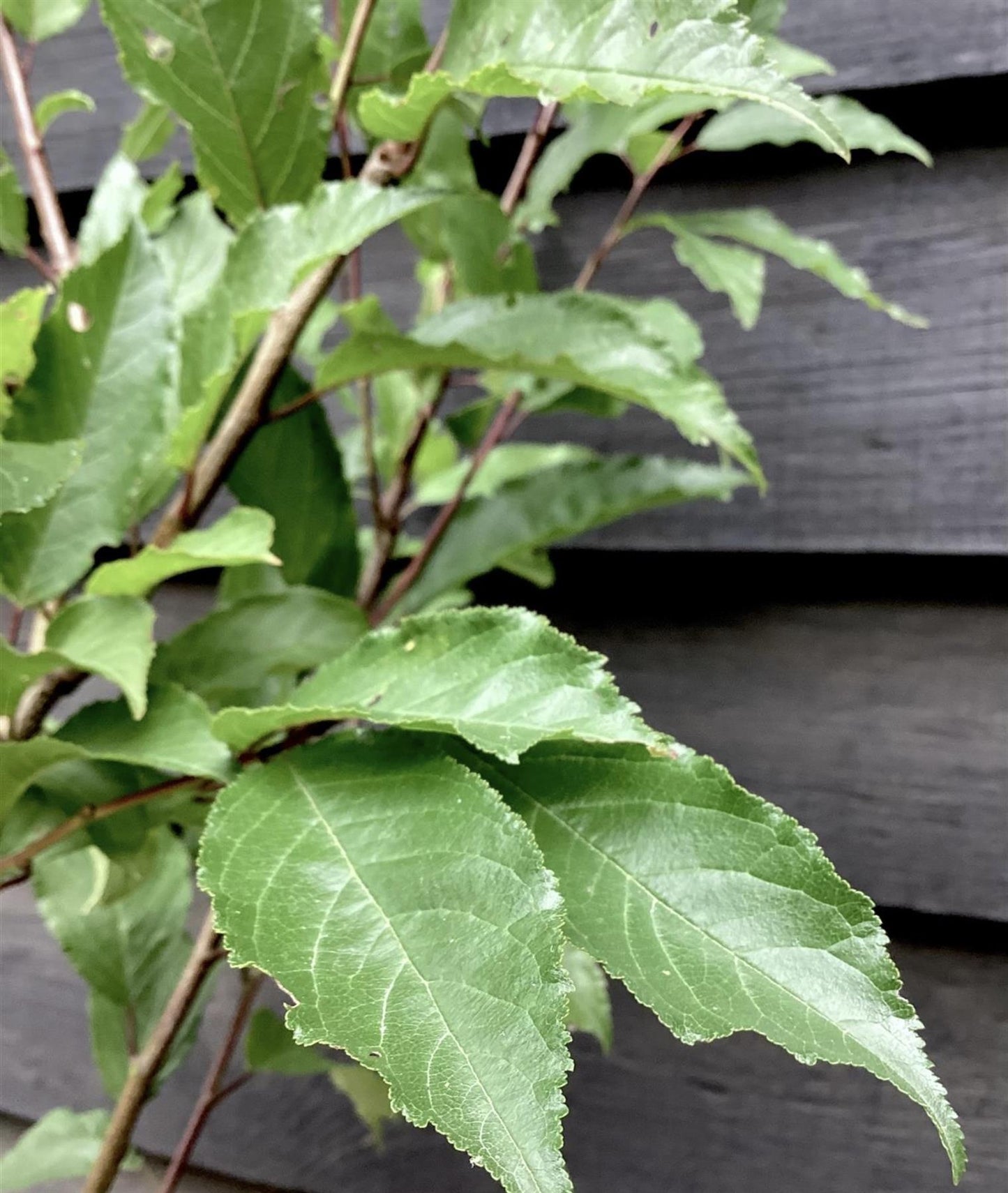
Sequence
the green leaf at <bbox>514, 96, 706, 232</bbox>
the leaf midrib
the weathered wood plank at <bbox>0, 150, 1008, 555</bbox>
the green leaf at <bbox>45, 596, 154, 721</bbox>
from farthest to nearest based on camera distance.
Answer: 1. the weathered wood plank at <bbox>0, 150, 1008, 555</bbox>
2. the green leaf at <bbox>514, 96, 706, 232</bbox>
3. the green leaf at <bbox>45, 596, 154, 721</bbox>
4. the leaf midrib

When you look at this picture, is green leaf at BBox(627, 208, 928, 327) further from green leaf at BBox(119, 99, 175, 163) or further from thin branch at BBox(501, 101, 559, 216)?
green leaf at BBox(119, 99, 175, 163)

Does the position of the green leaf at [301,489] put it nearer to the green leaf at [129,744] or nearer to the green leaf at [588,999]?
the green leaf at [129,744]

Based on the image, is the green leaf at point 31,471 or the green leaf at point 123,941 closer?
the green leaf at point 31,471

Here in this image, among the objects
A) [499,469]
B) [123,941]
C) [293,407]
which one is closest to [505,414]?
[499,469]

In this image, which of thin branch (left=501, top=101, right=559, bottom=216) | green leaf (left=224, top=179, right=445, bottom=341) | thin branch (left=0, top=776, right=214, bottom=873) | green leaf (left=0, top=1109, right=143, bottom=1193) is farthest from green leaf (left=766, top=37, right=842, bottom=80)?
green leaf (left=0, top=1109, right=143, bottom=1193)

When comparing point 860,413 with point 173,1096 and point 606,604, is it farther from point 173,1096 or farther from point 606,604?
point 173,1096

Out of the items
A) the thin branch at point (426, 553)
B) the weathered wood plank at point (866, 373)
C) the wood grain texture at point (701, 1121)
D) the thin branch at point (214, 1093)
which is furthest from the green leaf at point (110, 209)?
the wood grain texture at point (701, 1121)

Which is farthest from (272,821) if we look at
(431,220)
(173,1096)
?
(173,1096)

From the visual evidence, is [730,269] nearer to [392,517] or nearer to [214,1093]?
[392,517]
